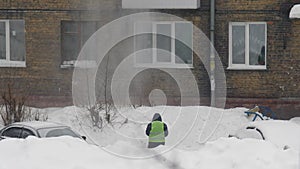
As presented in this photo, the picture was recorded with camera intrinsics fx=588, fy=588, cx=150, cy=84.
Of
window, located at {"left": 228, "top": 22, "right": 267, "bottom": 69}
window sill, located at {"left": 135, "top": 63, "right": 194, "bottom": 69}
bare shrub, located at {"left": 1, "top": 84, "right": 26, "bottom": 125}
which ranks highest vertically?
window, located at {"left": 228, "top": 22, "right": 267, "bottom": 69}

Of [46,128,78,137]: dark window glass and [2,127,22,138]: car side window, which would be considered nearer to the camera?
[46,128,78,137]: dark window glass

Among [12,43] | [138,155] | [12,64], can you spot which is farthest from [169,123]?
[12,43]

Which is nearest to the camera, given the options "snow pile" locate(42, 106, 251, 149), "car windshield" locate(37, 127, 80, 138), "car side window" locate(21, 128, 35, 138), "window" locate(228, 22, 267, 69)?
"car windshield" locate(37, 127, 80, 138)

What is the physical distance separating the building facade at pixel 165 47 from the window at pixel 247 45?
3cm

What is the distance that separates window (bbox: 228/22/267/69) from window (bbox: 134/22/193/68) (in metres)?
1.51

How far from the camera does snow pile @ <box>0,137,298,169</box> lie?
959 centimetres

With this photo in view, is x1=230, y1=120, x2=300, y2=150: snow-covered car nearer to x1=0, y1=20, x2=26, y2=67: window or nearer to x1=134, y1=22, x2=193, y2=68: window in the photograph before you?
x1=134, y1=22, x2=193, y2=68: window

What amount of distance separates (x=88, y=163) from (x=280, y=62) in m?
11.9

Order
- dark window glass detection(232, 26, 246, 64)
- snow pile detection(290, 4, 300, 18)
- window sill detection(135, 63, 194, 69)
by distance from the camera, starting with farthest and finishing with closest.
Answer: window sill detection(135, 63, 194, 69) < dark window glass detection(232, 26, 246, 64) < snow pile detection(290, 4, 300, 18)

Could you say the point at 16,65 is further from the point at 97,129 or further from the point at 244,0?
the point at 244,0

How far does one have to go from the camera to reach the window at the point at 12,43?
21.6 meters

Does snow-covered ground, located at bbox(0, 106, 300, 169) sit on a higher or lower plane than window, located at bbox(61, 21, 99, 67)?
lower

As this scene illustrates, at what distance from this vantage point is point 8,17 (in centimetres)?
2144

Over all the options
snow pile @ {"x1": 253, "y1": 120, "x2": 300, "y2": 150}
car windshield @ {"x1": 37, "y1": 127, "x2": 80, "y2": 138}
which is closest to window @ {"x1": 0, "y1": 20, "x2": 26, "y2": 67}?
Answer: car windshield @ {"x1": 37, "y1": 127, "x2": 80, "y2": 138}
